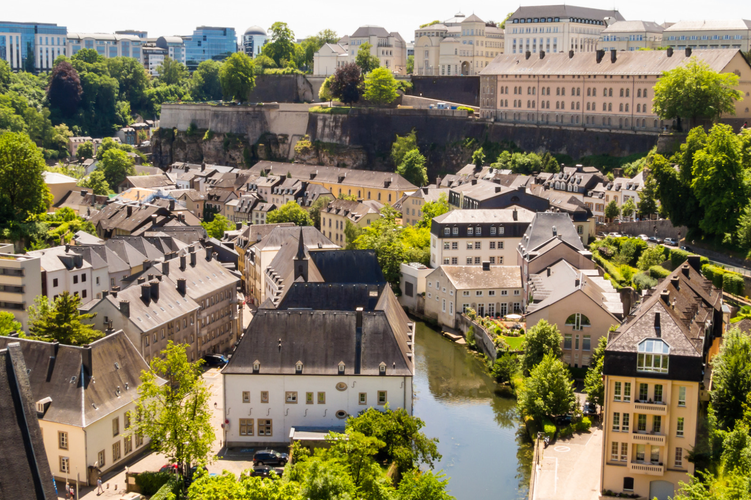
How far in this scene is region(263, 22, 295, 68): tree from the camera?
12450 cm

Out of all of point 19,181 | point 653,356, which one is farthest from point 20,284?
point 653,356

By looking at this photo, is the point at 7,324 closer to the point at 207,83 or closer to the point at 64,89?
the point at 64,89

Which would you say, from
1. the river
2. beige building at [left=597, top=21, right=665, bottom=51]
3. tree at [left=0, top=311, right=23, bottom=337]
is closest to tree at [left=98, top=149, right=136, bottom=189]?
the river

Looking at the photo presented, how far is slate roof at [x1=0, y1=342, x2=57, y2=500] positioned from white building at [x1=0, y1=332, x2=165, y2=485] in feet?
33.9

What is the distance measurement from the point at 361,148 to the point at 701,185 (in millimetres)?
53841

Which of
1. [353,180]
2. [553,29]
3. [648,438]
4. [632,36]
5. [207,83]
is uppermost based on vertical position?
[553,29]

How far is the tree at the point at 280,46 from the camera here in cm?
12450

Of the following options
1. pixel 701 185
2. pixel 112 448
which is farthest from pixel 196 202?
pixel 112 448

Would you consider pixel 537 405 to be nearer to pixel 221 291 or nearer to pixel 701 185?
pixel 221 291

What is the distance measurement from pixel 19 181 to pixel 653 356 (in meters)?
49.0

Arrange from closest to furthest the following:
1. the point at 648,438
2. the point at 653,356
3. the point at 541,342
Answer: the point at 653,356, the point at 648,438, the point at 541,342

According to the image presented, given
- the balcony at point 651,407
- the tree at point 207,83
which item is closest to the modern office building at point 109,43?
the tree at point 207,83

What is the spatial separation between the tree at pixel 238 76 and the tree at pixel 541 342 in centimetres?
8080

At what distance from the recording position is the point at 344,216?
71.2 meters
